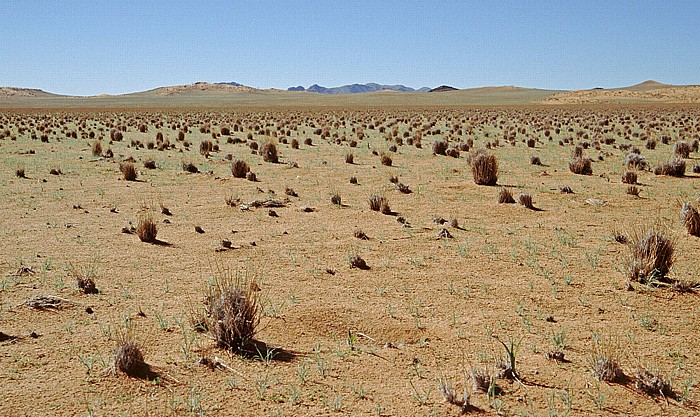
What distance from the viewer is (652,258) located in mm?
7523

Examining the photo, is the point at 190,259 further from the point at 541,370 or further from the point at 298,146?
the point at 298,146

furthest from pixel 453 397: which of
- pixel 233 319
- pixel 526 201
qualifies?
pixel 526 201

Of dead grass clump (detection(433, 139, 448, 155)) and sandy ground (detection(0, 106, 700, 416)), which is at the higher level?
dead grass clump (detection(433, 139, 448, 155))

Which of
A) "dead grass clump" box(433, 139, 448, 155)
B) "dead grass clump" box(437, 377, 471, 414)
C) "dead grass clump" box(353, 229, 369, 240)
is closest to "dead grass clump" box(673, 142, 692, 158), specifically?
"dead grass clump" box(433, 139, 448, 155)

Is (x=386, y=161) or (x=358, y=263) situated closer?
(x=358, y=263)

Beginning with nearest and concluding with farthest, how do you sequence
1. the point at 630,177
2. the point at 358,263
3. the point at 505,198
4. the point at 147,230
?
the point at 358,263, the point at 147,230, the point at 505,198, the point at 630,177

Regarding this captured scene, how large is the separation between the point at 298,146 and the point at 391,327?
20278 mm

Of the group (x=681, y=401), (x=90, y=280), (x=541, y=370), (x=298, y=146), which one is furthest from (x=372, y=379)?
(x=298, y=146)

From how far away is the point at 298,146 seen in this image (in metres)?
26.0

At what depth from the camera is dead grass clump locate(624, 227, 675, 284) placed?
24.7 ft

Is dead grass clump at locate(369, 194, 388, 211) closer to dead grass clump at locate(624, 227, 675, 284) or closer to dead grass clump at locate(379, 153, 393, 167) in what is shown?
dead grass clump at locate(624, 227, 675, 284)

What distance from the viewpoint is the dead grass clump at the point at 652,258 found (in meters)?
7.53

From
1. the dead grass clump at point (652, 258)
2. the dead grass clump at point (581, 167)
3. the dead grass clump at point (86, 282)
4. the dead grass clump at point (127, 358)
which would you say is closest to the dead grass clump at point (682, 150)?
the dead grass clump at point (581, 167)

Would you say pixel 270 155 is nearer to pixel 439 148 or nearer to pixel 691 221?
pixel 439 148
